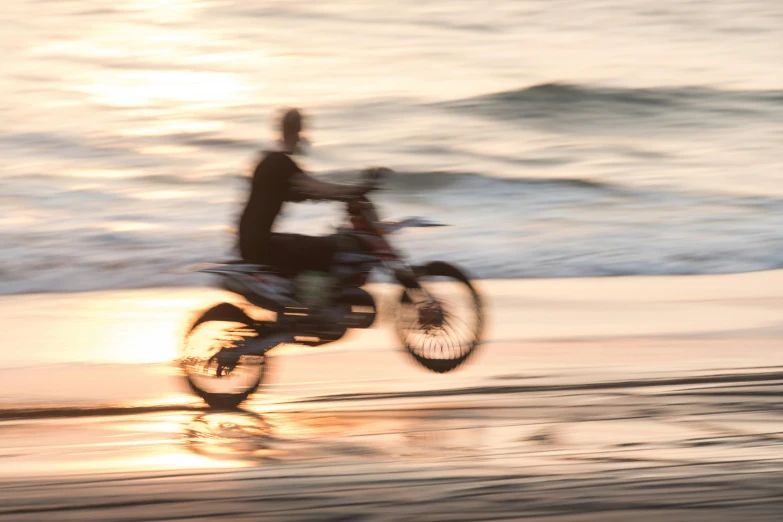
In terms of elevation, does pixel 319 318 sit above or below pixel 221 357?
above

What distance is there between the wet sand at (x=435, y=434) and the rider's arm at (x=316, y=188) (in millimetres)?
1058

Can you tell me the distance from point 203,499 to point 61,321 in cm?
602

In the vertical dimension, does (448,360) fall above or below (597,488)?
above

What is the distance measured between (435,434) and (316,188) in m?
1.86

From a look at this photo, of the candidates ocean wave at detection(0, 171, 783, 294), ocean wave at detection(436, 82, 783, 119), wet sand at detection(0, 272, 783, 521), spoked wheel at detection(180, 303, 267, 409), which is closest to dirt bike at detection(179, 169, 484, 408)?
spoked wheel at detection(180, 303, 267, 409)

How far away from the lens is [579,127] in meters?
27.1

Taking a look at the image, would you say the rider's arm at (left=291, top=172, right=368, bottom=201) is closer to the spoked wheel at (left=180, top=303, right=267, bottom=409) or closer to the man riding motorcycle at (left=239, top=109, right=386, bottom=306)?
the man riding motorcycle at (left=239, top=109, right=386, bottom=306)

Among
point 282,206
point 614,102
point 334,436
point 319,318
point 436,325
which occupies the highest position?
point 614,102

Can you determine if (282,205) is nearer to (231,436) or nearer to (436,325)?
(436,325)

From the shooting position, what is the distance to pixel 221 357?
7879mm

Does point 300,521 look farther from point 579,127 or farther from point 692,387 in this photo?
point 579,127

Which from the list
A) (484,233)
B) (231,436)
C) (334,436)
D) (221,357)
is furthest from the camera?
(484,233)

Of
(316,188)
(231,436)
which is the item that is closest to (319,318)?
(316,188)

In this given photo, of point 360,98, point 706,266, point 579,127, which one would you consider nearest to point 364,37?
point 360,98
